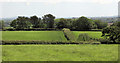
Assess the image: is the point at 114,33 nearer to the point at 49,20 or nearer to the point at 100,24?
the point at 100,24

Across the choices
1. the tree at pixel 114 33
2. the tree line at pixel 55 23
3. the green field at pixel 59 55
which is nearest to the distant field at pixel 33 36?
the tree at pixel 114 33

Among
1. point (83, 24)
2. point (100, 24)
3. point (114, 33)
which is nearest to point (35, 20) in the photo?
point (83, 24)

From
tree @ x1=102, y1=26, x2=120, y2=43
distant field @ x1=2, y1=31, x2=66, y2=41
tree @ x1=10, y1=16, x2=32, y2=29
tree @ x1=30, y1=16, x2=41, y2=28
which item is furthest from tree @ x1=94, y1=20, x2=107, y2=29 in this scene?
tree @ x1=102, y1=26, x2=120, y2=43

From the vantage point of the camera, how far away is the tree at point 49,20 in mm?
42406

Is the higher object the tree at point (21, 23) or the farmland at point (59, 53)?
the tree at point (21, 23)

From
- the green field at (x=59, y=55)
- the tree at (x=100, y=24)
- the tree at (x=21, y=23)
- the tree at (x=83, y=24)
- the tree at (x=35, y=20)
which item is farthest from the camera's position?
the tree at (x=35, y=20)

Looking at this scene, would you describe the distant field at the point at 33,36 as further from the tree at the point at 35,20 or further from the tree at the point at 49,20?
the tree at the point at 35,20

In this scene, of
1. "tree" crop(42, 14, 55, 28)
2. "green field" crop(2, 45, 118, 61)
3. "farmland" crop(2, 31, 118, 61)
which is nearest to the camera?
"green field" crop(2, 45, 118, 61)

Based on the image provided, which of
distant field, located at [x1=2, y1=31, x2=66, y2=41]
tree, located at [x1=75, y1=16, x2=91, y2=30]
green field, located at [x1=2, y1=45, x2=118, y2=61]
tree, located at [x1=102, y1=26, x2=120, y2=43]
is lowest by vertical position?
green field, located at [x1=2, y1=45, x2=118, y2=61]

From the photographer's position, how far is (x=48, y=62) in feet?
28.1

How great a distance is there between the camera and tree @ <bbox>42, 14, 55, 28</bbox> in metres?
42.4

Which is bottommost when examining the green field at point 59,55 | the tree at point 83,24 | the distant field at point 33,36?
the green field at point 59,55

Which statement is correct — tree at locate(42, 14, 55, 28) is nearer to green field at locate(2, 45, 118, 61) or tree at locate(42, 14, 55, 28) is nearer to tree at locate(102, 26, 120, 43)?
tree at locate(102, 26, 120, 43)

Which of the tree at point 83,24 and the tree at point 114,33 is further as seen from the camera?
the tree at point 83,24
